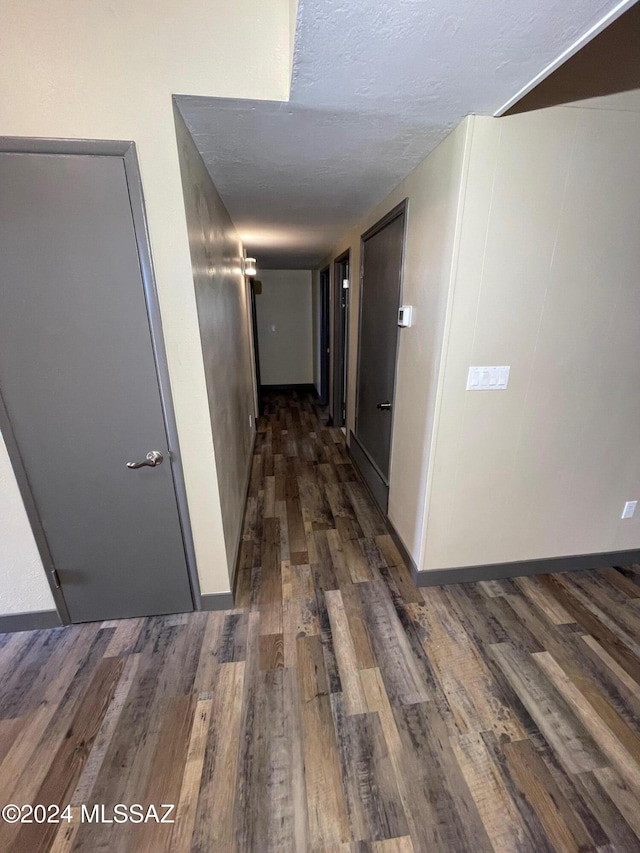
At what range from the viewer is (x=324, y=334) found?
551 centimetres

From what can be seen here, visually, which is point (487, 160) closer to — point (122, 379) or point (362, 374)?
point (122, 379)

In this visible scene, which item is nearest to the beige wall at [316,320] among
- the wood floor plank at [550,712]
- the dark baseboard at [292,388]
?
the dark baseboard at [292,388]

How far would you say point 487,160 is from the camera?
1388mm

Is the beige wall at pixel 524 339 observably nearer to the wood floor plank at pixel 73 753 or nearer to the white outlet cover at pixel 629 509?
the white outlet cover at pixel 629 509

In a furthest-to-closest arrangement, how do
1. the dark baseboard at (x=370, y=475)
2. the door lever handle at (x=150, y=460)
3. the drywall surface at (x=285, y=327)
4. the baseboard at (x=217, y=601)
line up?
the drywall surface at (x=285, y=327) → the dark baseboard at (x=370, y=475) → the baseboard at (x=217, y=601) → the door lever handle at (x=150, y=460)

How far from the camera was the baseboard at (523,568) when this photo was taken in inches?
78.7

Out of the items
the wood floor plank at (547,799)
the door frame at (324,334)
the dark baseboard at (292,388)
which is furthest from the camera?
the dark baseboard at (292,388)

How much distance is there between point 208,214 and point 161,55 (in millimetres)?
656

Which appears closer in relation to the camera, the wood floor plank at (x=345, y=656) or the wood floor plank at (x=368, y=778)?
the wood floor plank at (x=368, y=778)

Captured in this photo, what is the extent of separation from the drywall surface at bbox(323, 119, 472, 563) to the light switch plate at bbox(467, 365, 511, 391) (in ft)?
0.55

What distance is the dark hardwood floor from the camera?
1066 millimetres

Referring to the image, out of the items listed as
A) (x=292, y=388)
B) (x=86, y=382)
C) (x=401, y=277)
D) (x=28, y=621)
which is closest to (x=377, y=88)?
(x=401, y=277)

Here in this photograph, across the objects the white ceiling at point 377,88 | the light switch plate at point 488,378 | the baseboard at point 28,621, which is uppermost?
the white ceiling at point 377,88

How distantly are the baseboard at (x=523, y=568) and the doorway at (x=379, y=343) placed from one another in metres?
0.66
